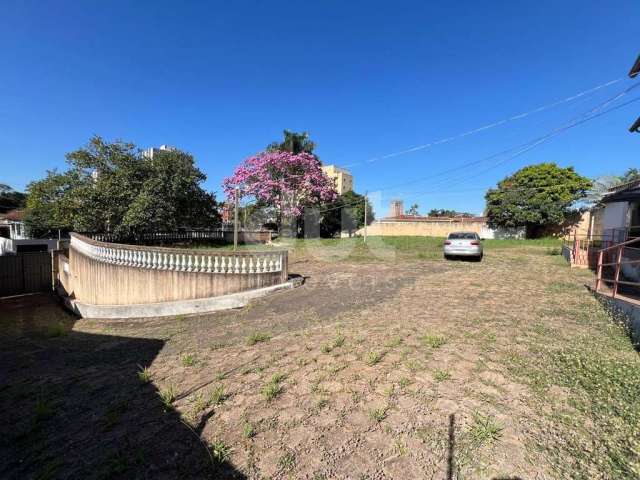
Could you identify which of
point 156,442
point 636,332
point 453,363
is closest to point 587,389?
point 453,363

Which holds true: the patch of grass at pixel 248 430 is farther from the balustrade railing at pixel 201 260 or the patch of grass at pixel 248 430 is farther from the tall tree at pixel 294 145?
the tall tree at pixel 294 145

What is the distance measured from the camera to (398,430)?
2105 millimetres

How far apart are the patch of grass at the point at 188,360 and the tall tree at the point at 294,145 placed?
21.8 meters

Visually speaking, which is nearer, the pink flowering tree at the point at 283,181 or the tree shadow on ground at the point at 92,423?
the tree shadow on ground at the point at 92,423

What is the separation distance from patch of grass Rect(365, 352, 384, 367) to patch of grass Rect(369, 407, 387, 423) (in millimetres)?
715

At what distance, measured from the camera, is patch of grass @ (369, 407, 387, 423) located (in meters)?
2.23

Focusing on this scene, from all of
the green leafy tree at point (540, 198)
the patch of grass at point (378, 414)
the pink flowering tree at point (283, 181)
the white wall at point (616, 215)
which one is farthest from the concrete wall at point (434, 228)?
the patch of grass at point (378, 414)

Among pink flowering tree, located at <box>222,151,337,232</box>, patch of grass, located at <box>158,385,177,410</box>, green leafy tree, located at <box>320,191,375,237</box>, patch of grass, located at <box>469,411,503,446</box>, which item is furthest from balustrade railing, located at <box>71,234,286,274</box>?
green leafy tree, located at <box>320,191,375,237</box>

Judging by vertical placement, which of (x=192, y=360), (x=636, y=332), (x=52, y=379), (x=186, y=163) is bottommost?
(x=52, y=379)

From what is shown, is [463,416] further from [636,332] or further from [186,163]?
[186,163]

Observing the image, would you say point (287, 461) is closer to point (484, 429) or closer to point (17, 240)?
point (484, 429)

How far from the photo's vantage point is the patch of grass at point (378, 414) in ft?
7.33

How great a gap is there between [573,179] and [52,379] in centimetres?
3174

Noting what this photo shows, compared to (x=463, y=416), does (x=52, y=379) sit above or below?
below
